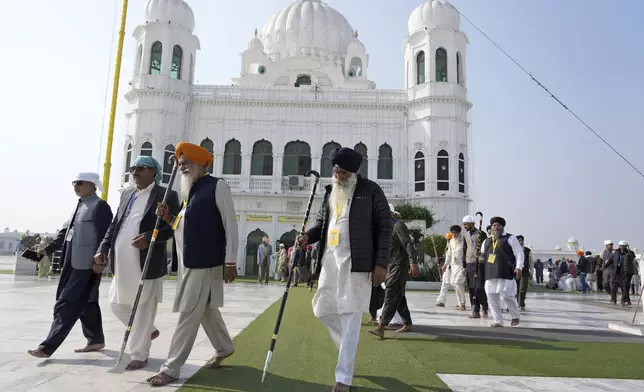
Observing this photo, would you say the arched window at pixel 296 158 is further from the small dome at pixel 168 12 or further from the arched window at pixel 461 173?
the small dome at pixel 168 12

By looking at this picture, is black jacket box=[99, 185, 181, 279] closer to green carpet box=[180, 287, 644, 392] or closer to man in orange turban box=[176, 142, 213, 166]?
man in orange turban box=[176, 142, 213, 166]

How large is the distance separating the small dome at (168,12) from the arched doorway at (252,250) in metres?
13.4

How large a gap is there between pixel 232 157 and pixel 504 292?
73.3 feet

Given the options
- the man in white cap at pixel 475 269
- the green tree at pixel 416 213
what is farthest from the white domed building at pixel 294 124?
the man in white cap at pixel 475 269

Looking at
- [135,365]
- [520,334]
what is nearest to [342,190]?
[135,365]

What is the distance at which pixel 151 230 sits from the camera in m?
4.13

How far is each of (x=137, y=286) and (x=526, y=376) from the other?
3.38 m

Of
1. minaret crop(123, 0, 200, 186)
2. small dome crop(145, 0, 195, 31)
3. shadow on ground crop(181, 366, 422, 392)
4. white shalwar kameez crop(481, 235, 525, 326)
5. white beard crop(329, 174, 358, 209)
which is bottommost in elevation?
shadow on ground crop(181, 366, 422, 392)

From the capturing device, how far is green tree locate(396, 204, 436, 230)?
23.2m

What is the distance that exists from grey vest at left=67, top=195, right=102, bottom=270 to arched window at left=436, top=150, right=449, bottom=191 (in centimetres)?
2300

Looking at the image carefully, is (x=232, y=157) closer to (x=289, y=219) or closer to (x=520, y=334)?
(x=289, y=219)

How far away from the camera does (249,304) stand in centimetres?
916

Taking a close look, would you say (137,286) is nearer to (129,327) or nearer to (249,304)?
(129,327)

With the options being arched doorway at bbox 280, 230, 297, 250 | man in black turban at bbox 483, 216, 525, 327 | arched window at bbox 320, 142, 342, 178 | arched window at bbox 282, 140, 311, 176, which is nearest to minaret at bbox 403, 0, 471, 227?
arched window at bbox 320, 142, 342, 178
